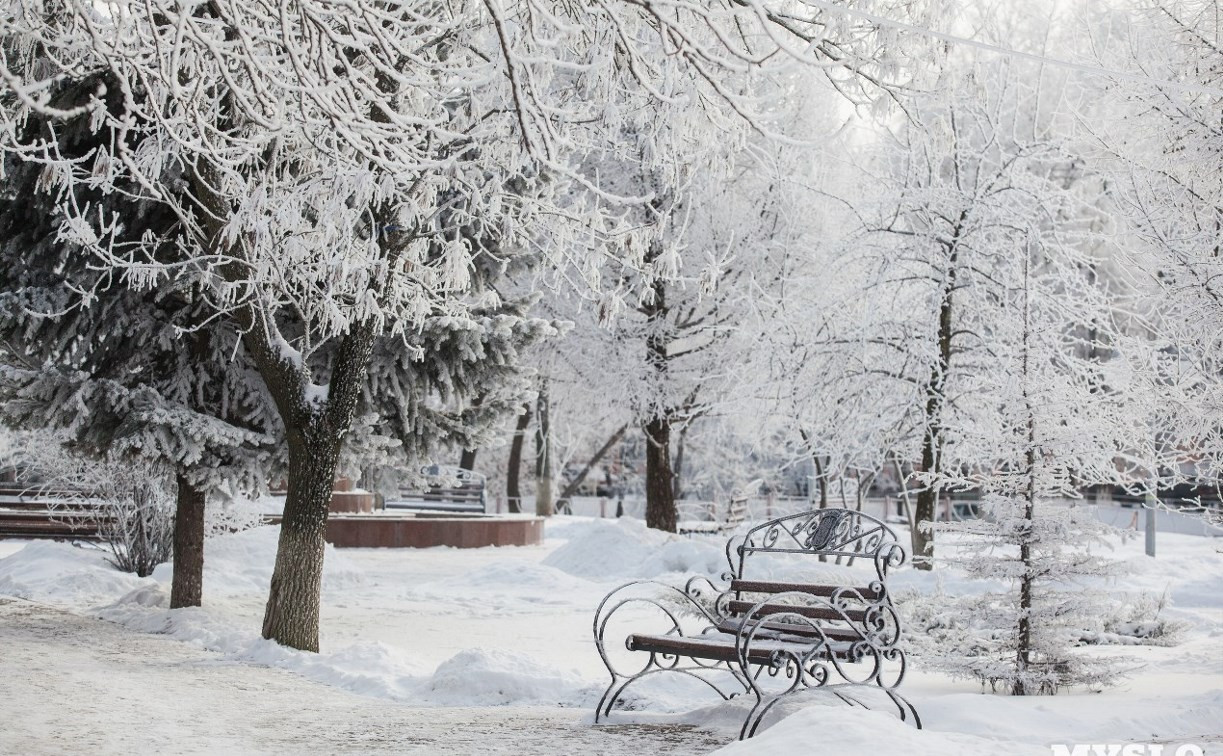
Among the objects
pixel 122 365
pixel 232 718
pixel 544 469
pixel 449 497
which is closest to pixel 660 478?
pixel 449 497

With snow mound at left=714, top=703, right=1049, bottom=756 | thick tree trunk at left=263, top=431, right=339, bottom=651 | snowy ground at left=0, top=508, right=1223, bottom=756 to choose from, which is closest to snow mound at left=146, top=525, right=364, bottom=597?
snowy ground at left=0, top=508, right=1223, bottom=756

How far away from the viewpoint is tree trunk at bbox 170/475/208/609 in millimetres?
10281

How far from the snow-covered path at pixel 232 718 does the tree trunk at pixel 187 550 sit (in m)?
1.99

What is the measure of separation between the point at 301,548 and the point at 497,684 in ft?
7.14

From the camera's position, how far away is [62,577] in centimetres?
1219

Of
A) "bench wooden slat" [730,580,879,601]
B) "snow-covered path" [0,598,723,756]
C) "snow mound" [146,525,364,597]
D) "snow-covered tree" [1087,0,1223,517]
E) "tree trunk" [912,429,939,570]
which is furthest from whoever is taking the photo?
"tree trunk" [912,429,939,570]

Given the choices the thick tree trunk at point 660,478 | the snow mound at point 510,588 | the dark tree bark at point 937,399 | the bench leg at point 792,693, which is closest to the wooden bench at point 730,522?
the thick tree trunk at point 660,478

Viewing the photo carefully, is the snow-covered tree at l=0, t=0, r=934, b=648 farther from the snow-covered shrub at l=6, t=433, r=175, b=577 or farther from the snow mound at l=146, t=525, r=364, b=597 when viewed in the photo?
the snow mound at l=146, t=525, r=364, b=597

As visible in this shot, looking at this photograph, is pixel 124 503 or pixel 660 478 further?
pixel 660 478

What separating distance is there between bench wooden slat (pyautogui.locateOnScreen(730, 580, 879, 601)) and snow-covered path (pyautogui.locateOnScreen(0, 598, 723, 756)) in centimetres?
105

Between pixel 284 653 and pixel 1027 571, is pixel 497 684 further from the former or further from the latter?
pixel 1027 571

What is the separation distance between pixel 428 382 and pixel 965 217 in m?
6.99

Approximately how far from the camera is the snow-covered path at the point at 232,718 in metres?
5.46

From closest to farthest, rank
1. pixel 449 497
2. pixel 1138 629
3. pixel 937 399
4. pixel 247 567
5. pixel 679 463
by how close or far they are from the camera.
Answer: pixel 1138 629, pixel 937 399, pixel 247 567, pixel 449 497, pixel 679 463
